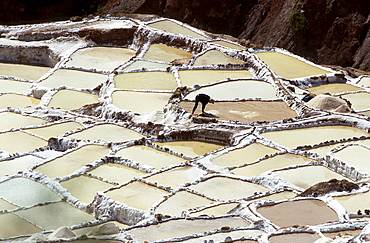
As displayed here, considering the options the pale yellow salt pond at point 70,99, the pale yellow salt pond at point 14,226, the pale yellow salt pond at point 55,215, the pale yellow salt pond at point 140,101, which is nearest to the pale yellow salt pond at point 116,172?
the pale yellow salt pond at point 55,215

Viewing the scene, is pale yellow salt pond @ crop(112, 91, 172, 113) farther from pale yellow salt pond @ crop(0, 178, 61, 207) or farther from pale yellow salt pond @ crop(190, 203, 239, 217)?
pale yellow salt pond @ crop(190, 203, 239, 217)

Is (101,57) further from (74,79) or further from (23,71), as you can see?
(23,71)

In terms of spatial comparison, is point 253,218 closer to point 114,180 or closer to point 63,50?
point 114,180

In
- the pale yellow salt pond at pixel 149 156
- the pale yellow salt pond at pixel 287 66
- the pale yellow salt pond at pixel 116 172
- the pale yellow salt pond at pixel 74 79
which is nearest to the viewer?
the pale yellow salt pond at pixel 116 172

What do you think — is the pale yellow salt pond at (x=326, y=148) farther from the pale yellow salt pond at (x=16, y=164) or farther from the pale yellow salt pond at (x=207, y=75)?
the pale yellow salt pond at (x=16, y=164)

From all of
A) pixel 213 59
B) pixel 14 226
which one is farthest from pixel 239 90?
pixel 14 226

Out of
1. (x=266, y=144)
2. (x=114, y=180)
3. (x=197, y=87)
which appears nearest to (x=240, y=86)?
(x=197, y=87)

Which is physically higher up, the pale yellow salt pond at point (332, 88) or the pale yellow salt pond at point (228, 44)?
the pale yellow salt pond at point (228, 44)

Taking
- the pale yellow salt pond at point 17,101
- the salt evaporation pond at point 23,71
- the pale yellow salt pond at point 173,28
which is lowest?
the pale yellow salt pond at point 17,101
